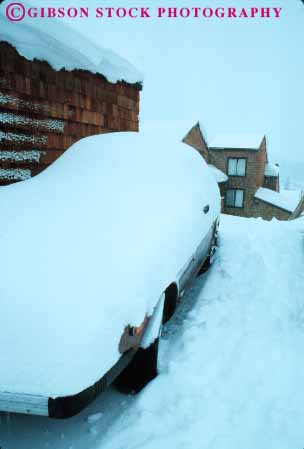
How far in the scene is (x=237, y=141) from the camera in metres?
23.6

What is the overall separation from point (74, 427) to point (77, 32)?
18.2 feet

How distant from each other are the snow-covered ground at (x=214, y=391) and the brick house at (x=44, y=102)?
326 cm

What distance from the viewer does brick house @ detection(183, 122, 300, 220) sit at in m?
22.7

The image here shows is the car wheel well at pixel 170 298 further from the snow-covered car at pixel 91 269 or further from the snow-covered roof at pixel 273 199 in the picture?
the snow-covered roof at pixel 273 199

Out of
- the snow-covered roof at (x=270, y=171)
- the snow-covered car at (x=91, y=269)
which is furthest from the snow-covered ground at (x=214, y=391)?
the snow-covered roof at (x=270, y=171)

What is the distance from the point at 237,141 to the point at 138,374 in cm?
2309

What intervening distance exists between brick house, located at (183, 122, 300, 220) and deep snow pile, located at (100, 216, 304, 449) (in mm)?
18951

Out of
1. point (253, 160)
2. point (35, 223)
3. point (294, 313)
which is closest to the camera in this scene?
point (35, 223)

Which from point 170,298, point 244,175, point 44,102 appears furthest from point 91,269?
point 244,175

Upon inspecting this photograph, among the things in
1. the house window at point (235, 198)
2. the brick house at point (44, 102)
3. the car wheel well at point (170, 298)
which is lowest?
the house window at point (235, 198)

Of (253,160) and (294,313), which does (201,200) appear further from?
(253,160)

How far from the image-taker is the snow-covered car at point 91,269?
1722mm

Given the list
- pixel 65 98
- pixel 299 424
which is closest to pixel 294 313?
pixel 299 424

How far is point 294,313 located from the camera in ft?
12.3
